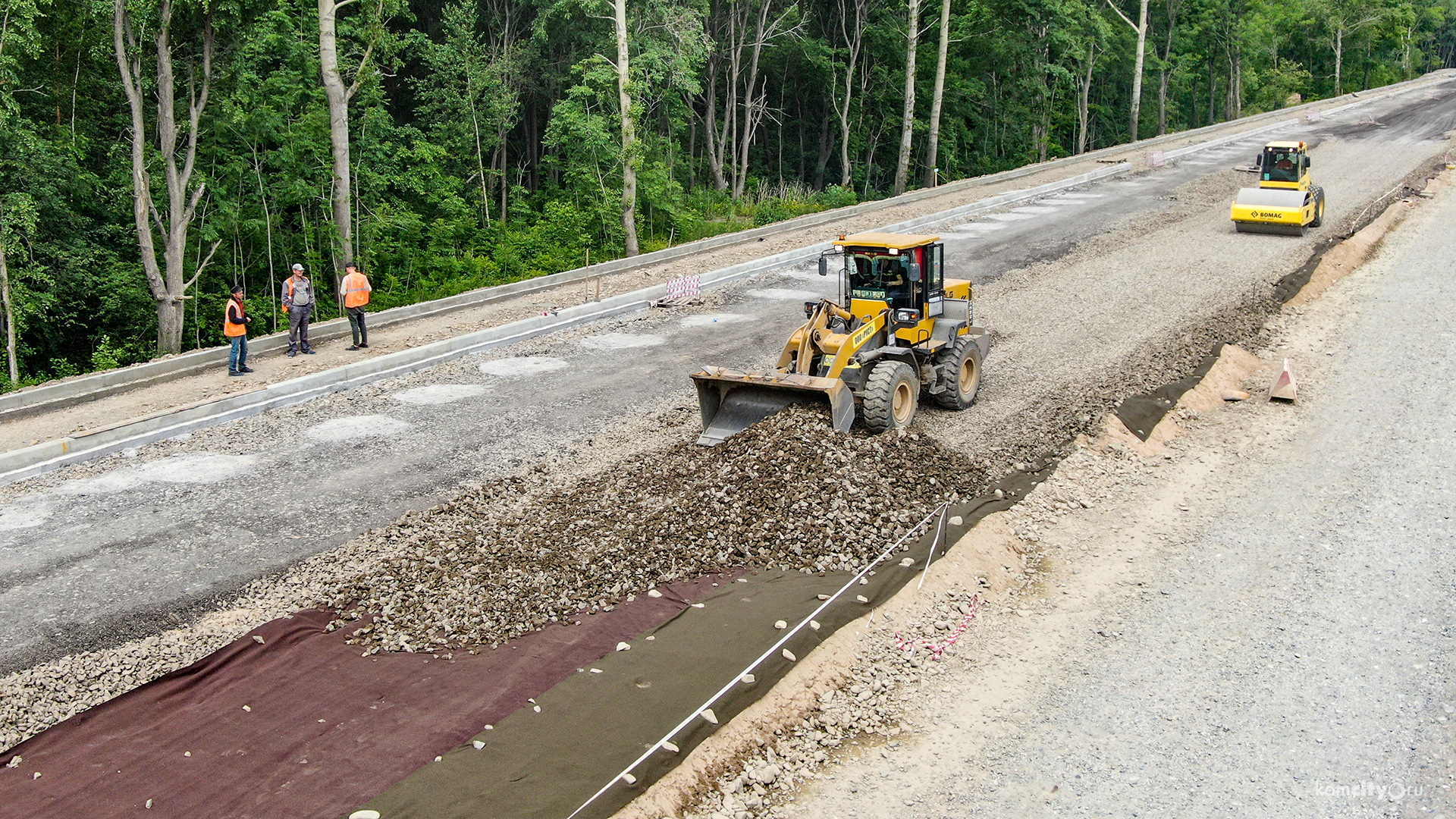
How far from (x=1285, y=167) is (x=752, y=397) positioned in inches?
792

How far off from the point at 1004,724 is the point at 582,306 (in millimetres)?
15191

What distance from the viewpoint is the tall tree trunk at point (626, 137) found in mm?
26859

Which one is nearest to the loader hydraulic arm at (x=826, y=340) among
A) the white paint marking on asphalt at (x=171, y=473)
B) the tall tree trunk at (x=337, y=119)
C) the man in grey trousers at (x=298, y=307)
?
the white paint marking on asphalt at (x=171, y=473)

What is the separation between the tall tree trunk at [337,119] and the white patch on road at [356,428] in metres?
8.19

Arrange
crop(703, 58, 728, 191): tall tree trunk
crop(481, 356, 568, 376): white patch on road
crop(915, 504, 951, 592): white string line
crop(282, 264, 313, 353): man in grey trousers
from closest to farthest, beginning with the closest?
crop(915, 504, 951, 592): white string line, crop(481, 356, 568, 376): white patch on road, crop(282, 264, 313, 353): man in grey trousers, crop(703, 58, 728, 191): tall tree trunk

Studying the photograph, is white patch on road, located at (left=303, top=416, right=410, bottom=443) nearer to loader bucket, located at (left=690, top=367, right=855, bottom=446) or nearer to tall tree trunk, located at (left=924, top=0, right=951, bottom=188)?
loader bucket, located at (left=690, top=367, right=855, bottom=446)

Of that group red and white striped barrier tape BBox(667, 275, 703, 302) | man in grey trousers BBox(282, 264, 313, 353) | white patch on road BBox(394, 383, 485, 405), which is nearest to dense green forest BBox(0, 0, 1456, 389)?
man in grey trousers BBox(282, 264, 313, 353)

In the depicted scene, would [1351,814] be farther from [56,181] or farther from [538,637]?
[56,181]

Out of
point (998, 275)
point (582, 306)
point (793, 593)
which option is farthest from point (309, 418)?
point (998, 275)

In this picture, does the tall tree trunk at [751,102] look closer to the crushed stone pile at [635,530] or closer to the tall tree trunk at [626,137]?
the tall tree trunk at [626,137]

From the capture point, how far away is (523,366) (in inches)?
741

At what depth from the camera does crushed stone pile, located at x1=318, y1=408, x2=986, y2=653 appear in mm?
10086

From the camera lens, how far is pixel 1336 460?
44.8 ft

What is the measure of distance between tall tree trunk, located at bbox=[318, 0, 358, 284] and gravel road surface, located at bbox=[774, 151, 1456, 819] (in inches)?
712
